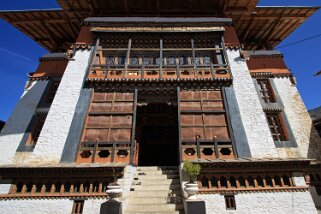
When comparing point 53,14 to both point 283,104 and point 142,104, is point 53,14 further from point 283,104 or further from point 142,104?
point 283,104

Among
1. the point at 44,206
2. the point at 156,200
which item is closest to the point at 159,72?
the point at 156,200

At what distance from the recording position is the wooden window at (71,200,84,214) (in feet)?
22.9

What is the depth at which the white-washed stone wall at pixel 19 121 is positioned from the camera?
9984 mm

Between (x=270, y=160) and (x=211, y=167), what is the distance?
2181 mm

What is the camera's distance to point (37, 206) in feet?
22.9

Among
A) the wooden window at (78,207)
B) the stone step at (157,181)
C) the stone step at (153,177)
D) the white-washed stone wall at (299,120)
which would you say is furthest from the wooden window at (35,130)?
the white-washed stone wall at (299,120)

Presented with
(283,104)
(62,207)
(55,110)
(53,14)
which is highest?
(53,14)

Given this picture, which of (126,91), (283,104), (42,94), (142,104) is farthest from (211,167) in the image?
(42,94)

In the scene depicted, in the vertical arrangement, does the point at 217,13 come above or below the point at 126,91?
Answer: above

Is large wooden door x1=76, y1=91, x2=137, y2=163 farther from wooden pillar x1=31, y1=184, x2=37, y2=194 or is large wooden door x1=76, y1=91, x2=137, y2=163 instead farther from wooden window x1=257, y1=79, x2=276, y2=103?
wooden window x1=257, y1=79, x2=276, y2=103

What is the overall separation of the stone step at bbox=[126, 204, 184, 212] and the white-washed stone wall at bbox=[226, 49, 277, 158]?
155 inches

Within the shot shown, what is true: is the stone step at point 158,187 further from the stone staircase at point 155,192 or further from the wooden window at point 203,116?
the wooden window at point 203,116

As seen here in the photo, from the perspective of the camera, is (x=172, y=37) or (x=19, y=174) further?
(x=172, y=37)

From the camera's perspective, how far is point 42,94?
1180cm
